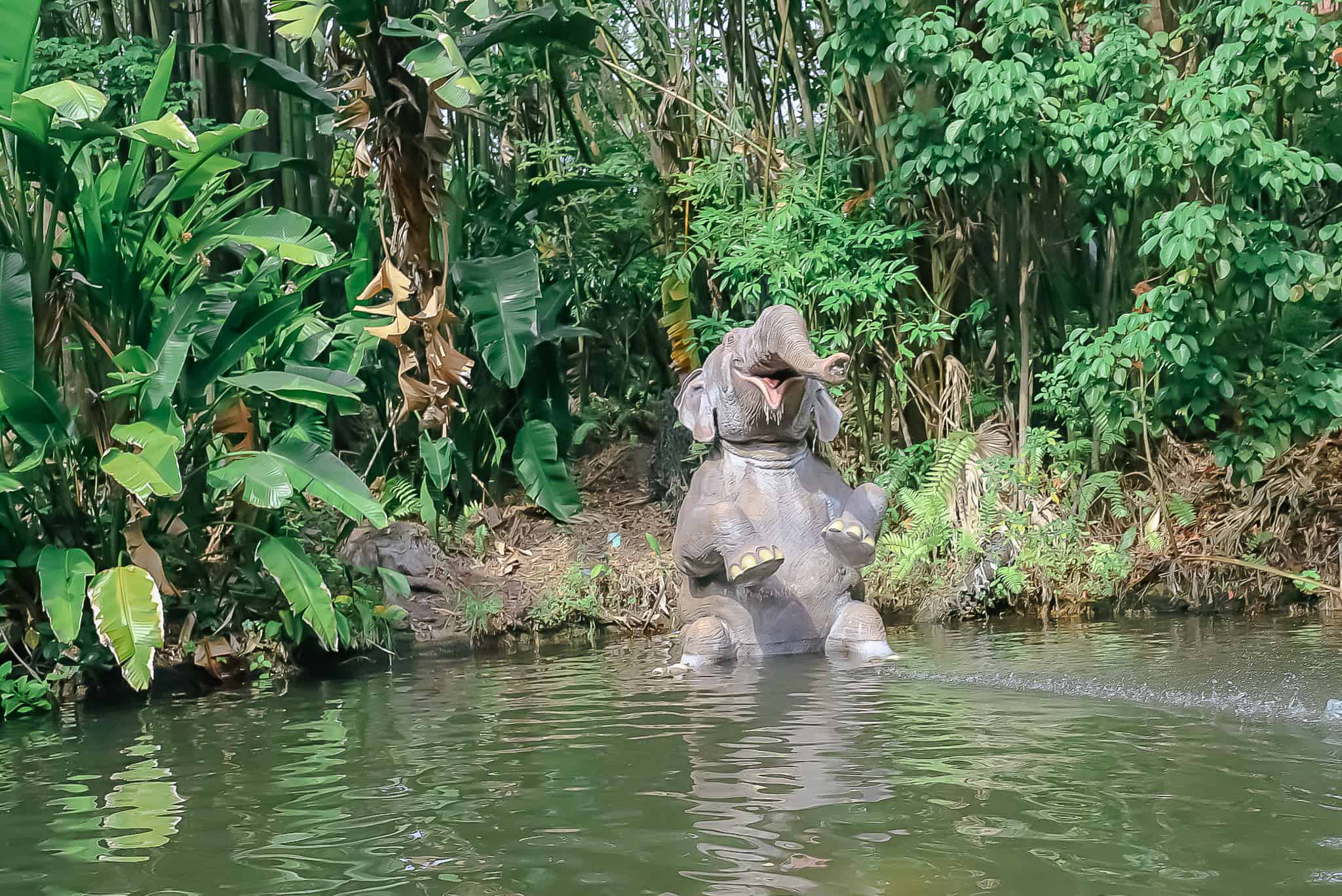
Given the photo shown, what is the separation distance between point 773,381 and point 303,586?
241 centimetres

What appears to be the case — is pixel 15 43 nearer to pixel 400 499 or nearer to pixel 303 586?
pixel 303 586

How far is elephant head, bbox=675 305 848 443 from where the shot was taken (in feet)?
19.9

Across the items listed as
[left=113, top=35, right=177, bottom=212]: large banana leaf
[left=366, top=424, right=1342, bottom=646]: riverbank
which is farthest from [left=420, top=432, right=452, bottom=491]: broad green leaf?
[left=113, top=35, right=177, bottom=212]: large banana leaf

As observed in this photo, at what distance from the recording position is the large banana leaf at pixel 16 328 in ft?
19.7

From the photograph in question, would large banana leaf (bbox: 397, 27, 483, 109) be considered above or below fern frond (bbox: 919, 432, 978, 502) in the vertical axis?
above

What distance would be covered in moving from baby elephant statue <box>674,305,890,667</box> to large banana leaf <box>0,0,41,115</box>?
3.39 meters

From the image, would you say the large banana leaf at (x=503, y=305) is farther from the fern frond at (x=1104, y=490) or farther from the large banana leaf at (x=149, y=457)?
the fern frond at (x=1104, y=490)

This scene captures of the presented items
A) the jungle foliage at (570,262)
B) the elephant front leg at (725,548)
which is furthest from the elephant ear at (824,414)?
the jungle foliage at (570,262)

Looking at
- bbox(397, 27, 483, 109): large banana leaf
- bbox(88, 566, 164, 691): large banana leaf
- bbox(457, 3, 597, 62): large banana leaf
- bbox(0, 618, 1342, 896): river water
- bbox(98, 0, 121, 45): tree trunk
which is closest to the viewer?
bbox(0, 618, 1342, 896): river water

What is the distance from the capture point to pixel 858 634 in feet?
20.4

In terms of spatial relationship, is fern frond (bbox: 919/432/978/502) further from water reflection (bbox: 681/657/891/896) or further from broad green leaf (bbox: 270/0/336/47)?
broad green leaf (bbox: 270/0/336/47)

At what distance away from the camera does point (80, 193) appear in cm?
648

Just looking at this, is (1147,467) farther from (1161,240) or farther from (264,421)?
(264,421)

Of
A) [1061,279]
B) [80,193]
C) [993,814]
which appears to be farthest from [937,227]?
[993,814]
